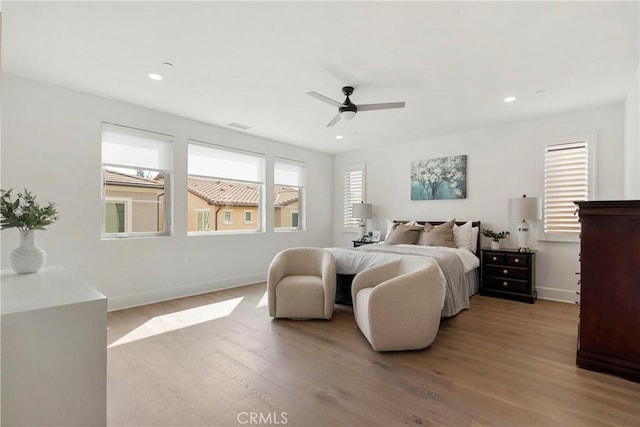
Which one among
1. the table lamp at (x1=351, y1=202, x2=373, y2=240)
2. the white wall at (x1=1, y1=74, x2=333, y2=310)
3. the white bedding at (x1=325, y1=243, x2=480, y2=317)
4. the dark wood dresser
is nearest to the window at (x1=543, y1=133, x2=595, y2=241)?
the white bedding at (x1=325, y1=243, x2=480, y2=317)

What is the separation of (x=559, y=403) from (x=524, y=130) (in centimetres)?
402

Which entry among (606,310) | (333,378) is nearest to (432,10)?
(606,310)

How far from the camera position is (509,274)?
4.32 meters

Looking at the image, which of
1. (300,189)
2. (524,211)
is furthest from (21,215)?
(524,211)

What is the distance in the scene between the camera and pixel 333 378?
87.8 inches

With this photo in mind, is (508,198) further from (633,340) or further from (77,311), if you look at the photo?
(77,311)

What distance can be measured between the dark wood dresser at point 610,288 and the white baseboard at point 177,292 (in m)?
4.47

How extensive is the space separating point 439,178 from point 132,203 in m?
4.97

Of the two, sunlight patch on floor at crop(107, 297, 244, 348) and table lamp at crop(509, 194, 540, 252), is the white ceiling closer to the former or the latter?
table lamp at crop(509, 194, 540, 252)

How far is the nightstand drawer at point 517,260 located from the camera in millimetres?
4203

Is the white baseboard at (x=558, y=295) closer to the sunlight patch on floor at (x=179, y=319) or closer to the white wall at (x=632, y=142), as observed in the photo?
the white wall at (x=632, y=142)

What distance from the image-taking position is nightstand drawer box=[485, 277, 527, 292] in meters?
4.21

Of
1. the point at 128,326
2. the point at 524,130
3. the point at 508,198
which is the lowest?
the point at 128,326

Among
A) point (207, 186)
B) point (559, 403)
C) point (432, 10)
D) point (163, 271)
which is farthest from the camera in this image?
point (207, 186)
